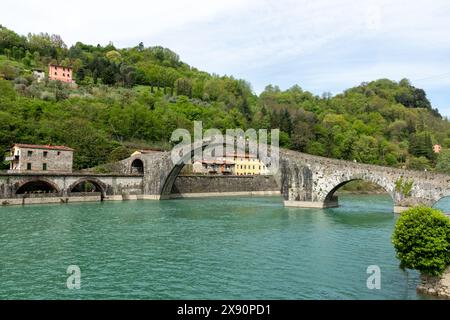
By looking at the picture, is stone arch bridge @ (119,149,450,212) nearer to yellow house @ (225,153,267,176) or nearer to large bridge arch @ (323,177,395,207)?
large bridge arch @ (323,177,395,207)

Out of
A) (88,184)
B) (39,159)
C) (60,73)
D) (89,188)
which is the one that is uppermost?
(60,73)

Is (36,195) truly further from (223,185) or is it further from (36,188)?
(223,185)

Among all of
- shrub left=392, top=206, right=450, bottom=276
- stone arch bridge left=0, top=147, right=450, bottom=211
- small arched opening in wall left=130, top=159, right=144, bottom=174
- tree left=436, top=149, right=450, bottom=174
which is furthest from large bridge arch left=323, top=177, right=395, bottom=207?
tree left=436, top=149, right=450, bottom=174

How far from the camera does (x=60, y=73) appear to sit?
289 ft

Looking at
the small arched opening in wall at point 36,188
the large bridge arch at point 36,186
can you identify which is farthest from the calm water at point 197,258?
the small arched opening in wall at point 36,188

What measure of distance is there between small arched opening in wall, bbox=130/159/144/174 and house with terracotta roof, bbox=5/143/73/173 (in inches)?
381

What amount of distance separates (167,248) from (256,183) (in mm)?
45797

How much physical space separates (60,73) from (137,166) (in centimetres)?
4635

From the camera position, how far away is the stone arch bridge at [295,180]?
30.7 m

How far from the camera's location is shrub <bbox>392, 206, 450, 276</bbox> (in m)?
10.6

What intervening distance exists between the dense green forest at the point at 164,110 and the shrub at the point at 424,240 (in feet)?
149

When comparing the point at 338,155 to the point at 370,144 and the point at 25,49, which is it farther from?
the point at 25,49

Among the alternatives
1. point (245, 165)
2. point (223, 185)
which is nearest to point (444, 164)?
point (245, 165)
